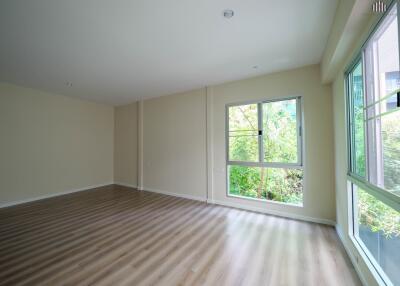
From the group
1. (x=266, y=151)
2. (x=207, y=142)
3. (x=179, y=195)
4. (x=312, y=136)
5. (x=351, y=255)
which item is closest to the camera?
(x=351, y=255)

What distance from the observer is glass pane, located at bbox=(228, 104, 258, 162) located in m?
3.80

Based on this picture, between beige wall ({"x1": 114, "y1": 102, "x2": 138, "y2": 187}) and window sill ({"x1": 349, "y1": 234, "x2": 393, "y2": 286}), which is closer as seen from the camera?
window sill ({"x1": 349, "y1": 234, "x2": 393, "y2": 286})

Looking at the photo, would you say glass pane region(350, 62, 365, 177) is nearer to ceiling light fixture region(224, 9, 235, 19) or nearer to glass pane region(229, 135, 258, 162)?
ceiling light fixture region(224, 9, 235, 19)

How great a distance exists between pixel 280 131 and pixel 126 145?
484 cm

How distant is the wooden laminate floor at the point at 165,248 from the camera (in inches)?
72.3

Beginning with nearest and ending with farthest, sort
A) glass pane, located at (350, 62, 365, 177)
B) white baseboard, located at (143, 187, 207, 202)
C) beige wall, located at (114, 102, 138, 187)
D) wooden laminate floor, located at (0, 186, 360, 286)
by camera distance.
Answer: wooden laminate floor, located at (0, 186, 360, 286) → glass pane, located at (350, 62, 365, 177) → white baseboard, located at (143, 187, 207, 202) → beige wall, located at (114, 102, 138, 187)

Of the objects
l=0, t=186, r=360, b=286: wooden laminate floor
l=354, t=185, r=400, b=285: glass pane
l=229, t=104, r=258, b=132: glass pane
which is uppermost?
l=229, t=104, r=258, b=132: glass pane

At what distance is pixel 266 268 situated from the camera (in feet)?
6.47

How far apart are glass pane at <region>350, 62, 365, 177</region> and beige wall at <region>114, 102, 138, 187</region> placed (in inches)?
210

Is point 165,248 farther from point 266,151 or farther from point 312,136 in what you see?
point 312,136

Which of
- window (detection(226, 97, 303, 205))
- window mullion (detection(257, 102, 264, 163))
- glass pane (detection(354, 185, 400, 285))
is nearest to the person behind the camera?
glass pane (detection(354, 185, 400, 285))

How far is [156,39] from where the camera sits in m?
2.39

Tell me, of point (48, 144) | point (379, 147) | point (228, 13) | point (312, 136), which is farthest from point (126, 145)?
point (379, 147)

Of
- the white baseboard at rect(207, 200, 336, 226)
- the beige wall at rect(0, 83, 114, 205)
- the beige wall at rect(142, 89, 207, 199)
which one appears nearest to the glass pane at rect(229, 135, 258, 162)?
the beige wall at rect(142, 89, 207, 199)
